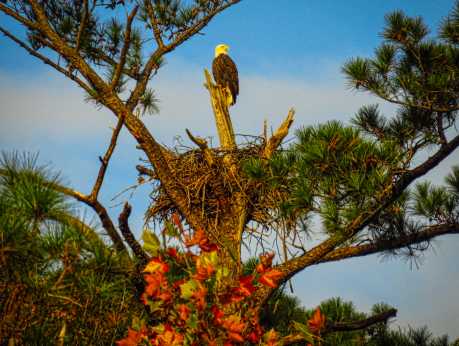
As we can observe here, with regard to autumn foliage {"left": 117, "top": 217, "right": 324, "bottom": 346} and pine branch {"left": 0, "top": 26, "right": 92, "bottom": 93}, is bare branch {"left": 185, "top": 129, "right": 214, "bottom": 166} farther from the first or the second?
autumn foliage {"left": 117, "top": 217, "right": 324, "bottom": 346}

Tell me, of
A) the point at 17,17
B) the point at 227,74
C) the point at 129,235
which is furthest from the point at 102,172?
the point at 227,74

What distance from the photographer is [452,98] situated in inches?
185

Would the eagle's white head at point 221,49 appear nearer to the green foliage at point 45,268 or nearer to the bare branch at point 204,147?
the bare branch at point 204,147

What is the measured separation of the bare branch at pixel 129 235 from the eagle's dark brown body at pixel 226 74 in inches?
218

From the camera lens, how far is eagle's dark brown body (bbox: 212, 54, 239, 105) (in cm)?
883

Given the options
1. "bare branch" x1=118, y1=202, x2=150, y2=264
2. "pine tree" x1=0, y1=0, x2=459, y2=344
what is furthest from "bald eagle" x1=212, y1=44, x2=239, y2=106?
"bare branch" x1=118, y1=202, x2=150, y2=264

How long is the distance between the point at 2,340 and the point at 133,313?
1.02m

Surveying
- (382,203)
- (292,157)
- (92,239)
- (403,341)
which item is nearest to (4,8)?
(292,157)

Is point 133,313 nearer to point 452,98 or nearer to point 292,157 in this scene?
point 292,157

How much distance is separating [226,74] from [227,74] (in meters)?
0.02

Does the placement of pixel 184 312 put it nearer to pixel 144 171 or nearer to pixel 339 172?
pixel 339 172

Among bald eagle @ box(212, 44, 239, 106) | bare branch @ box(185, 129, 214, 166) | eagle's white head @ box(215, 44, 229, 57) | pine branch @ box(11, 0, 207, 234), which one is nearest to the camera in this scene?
pine branch @ box(11, 0, 207, 234)

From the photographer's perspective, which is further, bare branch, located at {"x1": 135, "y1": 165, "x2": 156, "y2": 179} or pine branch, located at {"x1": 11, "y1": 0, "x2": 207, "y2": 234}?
bare branch, located at {"x1": 135, "y1": 165, "x2": 156, "y2": 179}

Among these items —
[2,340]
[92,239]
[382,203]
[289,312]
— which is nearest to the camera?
[2,340]
